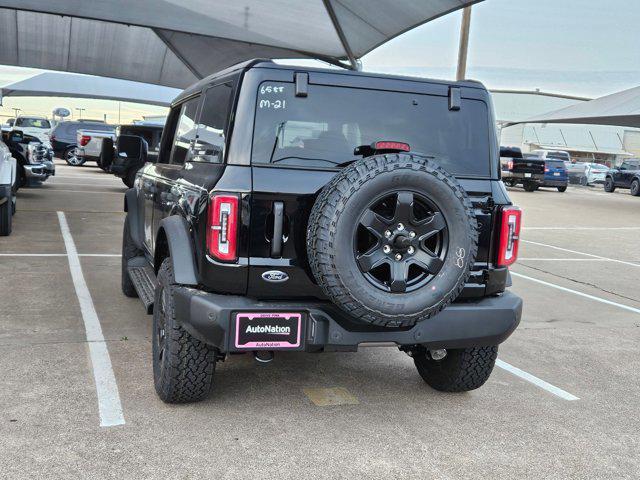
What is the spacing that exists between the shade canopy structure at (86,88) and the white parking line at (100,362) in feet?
105

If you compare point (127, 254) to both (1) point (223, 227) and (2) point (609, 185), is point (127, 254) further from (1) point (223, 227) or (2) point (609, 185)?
(2) point (609, 185)

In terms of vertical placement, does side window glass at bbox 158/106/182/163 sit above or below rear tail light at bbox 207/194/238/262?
above

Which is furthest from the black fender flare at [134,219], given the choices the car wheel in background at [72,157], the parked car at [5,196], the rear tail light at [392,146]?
the car wheel in background at [72,157]

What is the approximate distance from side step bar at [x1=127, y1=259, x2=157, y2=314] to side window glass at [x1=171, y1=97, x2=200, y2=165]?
2.87ft

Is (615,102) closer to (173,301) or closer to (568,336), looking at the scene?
(568,336)

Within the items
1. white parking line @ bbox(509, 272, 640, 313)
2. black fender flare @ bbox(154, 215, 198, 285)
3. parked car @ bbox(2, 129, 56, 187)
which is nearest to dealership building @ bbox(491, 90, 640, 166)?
parked car @ bbox(2, 129, 56, 187)

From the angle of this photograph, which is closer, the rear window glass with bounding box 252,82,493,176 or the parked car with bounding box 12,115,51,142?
the rear window glass with bounding box 252,82,493,176

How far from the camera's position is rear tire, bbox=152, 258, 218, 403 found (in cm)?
385

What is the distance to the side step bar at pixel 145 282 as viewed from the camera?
4.60 m

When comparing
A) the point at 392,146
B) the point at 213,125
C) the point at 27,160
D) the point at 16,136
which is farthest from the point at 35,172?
the point at 392,146

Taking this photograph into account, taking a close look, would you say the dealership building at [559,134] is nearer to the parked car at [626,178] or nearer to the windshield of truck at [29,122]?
the parked car at [626,178]

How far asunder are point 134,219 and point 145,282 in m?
1.07

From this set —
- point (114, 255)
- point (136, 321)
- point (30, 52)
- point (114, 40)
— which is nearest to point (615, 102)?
point (114, 40)

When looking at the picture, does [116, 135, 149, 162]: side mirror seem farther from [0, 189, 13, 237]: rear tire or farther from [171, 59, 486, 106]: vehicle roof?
[0, 189, 13, 237]: rear tire
